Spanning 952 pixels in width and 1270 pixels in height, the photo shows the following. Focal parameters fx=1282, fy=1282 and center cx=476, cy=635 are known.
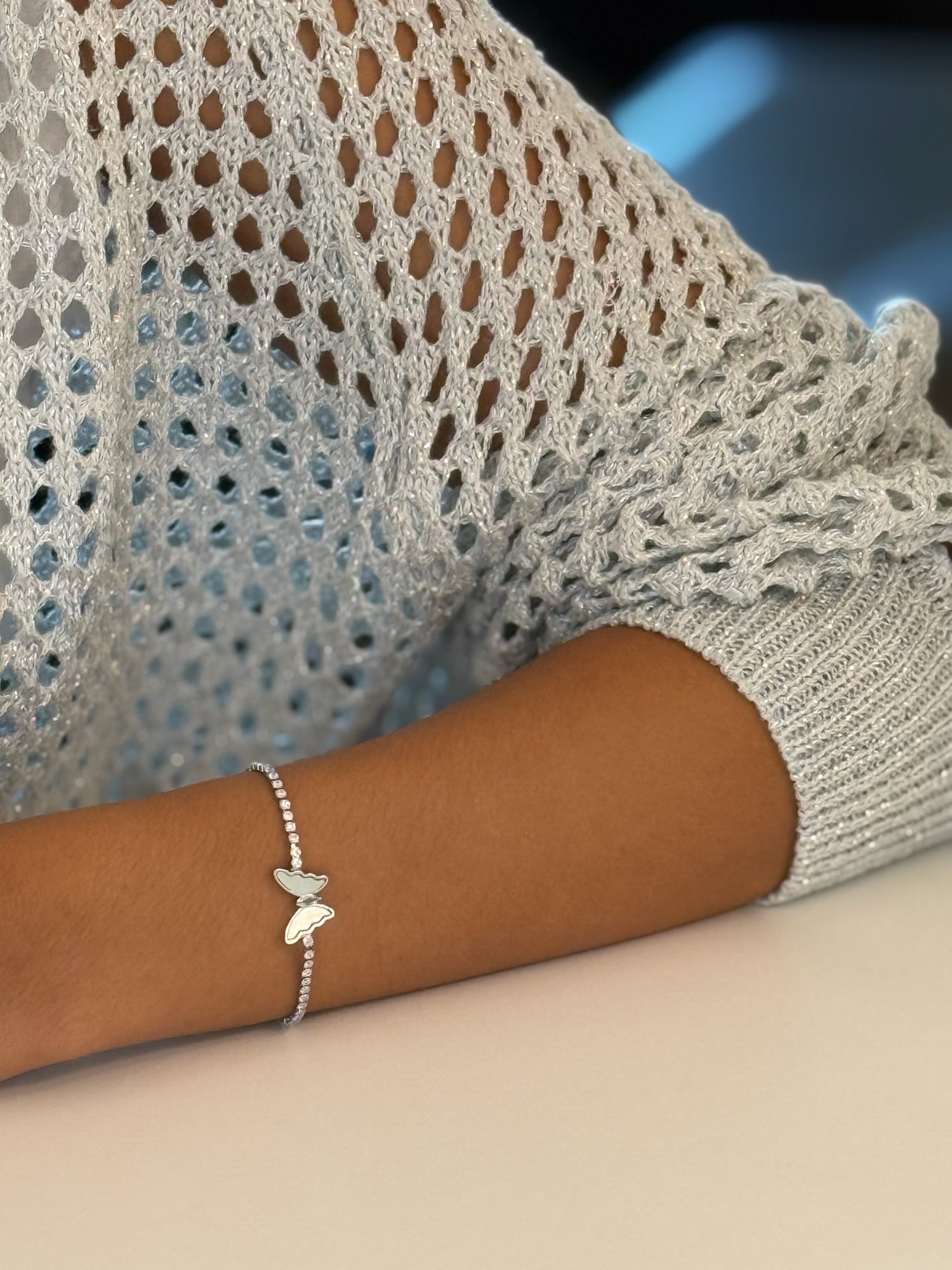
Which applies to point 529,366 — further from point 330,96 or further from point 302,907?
point 302,907

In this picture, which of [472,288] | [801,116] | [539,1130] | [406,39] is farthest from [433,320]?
[801,116]

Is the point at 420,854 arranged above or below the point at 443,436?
below

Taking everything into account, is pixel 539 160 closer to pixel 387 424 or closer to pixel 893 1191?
pixel 387 424

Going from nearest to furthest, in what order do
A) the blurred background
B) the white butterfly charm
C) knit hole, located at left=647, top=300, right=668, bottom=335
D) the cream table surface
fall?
1. the cream table surface
2. the white butterfly charm
3. knit hole, located at left=647, top=300, right=668, bottom=335
4. the blurred background

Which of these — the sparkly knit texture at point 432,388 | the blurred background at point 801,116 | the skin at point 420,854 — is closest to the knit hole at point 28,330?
the sparkly knit texture at point 432,388

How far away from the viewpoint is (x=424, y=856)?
1.75 feet

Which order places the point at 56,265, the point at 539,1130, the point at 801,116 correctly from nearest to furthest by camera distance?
1. the point at 539,1130
2. the point at 56,265
3. the point at 801,116

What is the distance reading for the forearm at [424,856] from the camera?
1.61 feet

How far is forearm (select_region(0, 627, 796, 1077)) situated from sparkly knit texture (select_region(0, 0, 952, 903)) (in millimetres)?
34

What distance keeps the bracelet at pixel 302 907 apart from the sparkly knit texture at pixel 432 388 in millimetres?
158

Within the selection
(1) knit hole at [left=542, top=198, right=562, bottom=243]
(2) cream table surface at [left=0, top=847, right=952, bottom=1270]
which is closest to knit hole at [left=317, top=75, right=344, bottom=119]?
(1) knit hole at [left=542, top=198, right=562, bottom=243]

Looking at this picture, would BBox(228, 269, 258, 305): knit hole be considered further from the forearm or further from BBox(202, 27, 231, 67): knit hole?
the forearm

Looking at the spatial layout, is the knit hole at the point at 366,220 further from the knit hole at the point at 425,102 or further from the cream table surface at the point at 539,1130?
the cream table surface at the point at 539,1130

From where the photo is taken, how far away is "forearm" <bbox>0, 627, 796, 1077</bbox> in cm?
49
